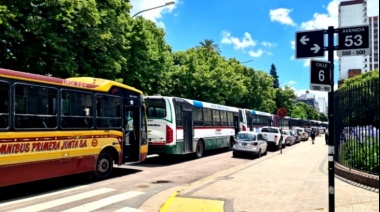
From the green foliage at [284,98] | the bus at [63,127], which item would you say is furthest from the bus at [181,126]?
the green foliage at [284,98]

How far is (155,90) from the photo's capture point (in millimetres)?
31312

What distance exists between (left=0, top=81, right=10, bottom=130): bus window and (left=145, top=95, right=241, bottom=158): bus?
917 centimetres

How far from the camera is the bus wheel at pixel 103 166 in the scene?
1260 centimetres

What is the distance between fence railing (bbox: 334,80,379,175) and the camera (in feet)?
→ 36.2

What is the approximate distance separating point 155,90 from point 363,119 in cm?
2145

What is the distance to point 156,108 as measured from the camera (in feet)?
59.7

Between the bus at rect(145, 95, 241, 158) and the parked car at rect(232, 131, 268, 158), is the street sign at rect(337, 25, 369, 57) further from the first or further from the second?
the parked car at rect(232, 131, 268, 158)

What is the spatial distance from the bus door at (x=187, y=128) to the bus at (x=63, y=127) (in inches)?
184

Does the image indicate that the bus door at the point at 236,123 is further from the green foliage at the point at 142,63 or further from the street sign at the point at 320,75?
the street sign at the point at 320,75

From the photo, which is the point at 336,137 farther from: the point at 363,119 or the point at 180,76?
the point at 180,76

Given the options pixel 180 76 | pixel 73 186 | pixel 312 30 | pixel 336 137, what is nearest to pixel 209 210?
pixel 312 30

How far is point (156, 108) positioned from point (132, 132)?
3.68 metres

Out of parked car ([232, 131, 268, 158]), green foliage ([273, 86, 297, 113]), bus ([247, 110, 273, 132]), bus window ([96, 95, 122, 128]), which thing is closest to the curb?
bus window ([96, 95, 122, 128])

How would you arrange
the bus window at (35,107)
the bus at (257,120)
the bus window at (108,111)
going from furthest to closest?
the bus at (257,120) → the bus window at (108,111) → the bus window at (35,107)
